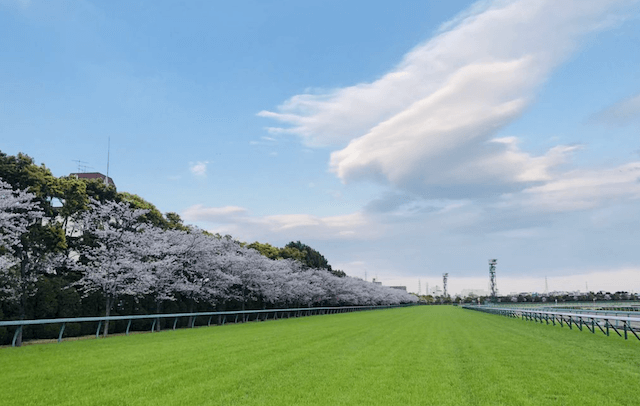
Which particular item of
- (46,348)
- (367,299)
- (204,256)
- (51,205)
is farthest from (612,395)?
(367,299)

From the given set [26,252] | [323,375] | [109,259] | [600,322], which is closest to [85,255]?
[109,259]

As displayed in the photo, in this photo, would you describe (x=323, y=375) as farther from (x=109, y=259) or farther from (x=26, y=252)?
(x=109, y=259)

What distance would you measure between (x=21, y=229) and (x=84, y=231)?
10436 mm

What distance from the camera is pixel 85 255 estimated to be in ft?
105

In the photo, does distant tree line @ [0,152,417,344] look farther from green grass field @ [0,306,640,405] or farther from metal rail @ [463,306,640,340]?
metal rail @ [463,306,640,340]

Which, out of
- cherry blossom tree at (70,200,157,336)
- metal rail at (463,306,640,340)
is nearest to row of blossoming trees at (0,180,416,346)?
cherry blossom tree at (70,200,157,336)

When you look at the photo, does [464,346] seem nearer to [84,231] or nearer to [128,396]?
[128,396]

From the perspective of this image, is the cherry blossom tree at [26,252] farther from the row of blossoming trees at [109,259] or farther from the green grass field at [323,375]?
the green grass field at [323,375]

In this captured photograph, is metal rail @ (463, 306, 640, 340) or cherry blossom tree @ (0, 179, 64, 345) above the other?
cherry blossom tree @ (0, 179, 64, 345)

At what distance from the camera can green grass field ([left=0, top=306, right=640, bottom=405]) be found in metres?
8.63

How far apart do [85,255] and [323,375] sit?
2569 cm

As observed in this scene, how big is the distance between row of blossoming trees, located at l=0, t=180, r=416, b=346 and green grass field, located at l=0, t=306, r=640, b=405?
9.16 metres

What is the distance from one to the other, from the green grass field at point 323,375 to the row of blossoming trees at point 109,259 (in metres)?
9.16

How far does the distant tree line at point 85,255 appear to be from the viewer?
25344mm
